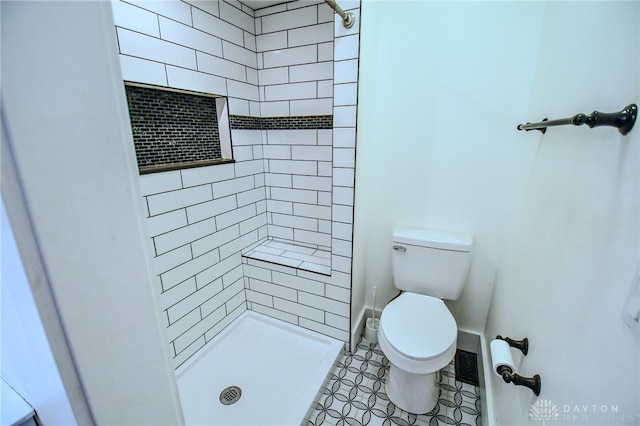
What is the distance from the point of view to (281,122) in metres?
1.89

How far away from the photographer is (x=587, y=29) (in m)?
0.85

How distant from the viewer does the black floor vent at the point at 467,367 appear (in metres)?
1.65

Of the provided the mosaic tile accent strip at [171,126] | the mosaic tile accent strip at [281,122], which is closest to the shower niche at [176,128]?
the mosaic tile accent strip at [171,126]

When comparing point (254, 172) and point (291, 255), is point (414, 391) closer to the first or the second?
point (291, 255)

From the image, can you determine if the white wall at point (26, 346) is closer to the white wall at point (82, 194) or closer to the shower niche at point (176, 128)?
the white wall at point (82, 194)

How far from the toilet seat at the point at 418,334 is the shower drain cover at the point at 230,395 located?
32.8 inches

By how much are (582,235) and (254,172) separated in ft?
5.70

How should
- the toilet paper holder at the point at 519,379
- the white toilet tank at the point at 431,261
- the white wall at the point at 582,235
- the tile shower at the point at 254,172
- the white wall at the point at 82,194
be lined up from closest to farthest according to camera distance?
1. the white wall at the point at 82,194
2. the white wall at the point at 582,235
3. the toilet paper holder at the point at 519,379
4. the tile shower at the point at 254,172
5. the white toilet tank at the point at 431,261

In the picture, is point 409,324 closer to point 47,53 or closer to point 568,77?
point 568,77

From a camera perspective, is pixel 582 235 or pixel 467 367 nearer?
pixel 582 235

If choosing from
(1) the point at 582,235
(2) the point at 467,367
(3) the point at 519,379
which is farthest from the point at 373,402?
(1) the point at 582,235

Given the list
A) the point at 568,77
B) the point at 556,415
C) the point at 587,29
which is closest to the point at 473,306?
the point at 556,415

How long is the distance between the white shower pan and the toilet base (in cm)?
40

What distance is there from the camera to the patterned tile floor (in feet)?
4.63
